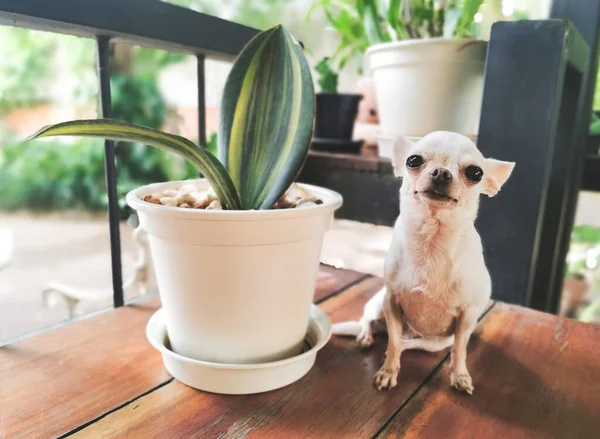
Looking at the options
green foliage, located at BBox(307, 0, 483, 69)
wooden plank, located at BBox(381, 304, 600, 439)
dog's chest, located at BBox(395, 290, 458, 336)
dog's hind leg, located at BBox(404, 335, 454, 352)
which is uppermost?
green foliage, located at BBox(307, 0, 483, 69)

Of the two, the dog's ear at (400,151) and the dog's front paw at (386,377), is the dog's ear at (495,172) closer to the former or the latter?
the dog's ear at (400,151)

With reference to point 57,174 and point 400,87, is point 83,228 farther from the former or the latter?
point 400,87

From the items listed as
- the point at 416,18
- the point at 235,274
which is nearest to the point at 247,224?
the point at 235,274

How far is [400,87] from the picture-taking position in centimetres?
71

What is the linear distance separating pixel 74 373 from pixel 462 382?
39 cm

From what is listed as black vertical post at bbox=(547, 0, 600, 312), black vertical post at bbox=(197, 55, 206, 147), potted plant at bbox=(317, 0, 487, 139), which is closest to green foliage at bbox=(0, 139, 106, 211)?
black vertical post at bbox=(197, 55, 206, 147)

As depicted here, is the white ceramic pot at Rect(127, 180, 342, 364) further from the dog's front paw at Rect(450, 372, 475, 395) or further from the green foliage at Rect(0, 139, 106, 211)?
the green foliage at Rect(0, 139, 106, 211)

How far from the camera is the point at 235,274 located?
412 mm

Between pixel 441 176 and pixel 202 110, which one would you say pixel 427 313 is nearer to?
pixel 441 176

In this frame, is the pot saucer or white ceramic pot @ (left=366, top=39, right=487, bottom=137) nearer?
the pot saucer

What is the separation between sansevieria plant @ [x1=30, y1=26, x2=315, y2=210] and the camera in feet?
1.40

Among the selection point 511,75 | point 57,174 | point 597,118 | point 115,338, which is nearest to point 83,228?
point 57,174

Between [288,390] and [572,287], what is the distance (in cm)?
101

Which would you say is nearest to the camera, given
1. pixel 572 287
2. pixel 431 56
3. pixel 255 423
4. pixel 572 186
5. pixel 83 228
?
pixel 255 423
